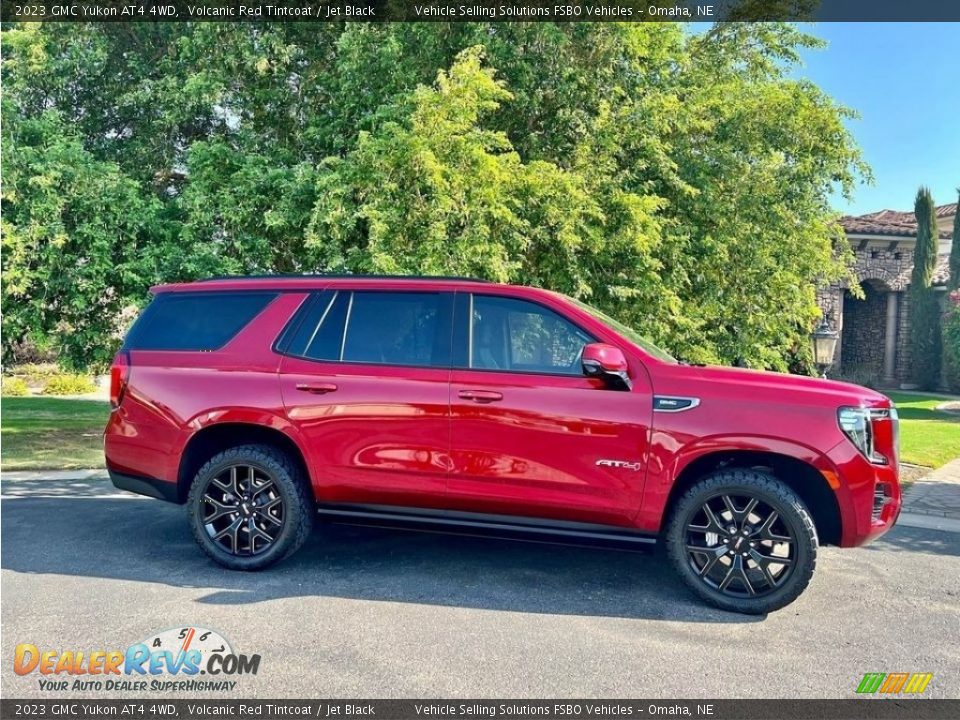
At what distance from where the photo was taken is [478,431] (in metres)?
4.63

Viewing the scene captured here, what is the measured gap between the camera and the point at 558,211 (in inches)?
302

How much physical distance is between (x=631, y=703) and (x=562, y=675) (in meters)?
0.36

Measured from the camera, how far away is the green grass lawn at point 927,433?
420 inches

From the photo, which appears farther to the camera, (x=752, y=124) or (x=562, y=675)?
(x=752, y=124)

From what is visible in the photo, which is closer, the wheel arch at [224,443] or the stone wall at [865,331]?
the wheel arch at [224,443]

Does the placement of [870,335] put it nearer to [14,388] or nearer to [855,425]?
[855,425]

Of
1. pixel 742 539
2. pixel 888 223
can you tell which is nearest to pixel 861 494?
pixel 742 539

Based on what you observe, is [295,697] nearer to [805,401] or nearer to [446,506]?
[446,506]

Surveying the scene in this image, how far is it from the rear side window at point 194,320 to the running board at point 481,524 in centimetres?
143

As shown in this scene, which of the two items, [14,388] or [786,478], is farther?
[14,388]

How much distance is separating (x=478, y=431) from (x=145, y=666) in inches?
86.2

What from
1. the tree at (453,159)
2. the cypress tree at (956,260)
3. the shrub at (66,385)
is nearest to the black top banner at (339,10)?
the tree at (453,159)

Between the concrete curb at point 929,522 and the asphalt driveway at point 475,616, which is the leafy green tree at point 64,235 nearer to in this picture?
the asphalt driveway at point 475,616

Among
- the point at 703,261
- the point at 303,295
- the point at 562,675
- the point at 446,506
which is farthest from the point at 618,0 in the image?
the point at 562,675
